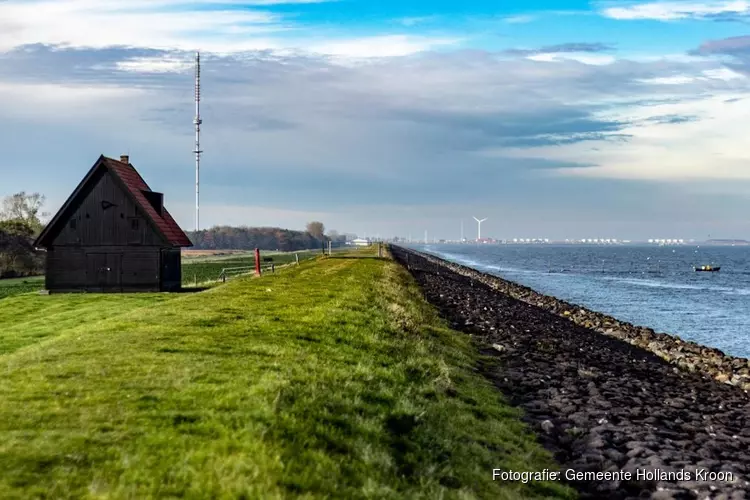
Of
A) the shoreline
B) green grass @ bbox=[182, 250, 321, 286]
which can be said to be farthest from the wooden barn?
the shoreline

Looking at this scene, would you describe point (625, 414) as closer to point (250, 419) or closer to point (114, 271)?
point (250, 419)

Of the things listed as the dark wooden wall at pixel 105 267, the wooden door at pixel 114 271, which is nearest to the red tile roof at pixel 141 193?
the dark wooden wall at pixel 105 267

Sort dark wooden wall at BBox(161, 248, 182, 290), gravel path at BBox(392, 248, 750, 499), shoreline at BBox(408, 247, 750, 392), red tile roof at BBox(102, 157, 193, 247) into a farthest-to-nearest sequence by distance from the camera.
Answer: dark wooden wall at BBox(161, 248, 182, 290) < red tile roof at BBox(102, 157, 193, 247) < shoreline at BBox(408, 247, 750, 392) < gravel path at BBox(392, 248, 750, 499)

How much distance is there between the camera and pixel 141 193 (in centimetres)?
4550

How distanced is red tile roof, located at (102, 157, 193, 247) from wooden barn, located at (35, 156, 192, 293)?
12 cm

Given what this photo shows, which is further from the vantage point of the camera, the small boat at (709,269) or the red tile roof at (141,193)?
the small boat at (709,269)

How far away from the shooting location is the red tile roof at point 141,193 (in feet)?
144

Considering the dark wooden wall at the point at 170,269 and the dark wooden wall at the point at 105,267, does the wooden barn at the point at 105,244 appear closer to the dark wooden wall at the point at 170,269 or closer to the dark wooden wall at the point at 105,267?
the dark wooden wall at the point at 105,267

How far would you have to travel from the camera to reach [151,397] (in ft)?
32.4

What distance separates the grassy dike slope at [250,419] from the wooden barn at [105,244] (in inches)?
1090

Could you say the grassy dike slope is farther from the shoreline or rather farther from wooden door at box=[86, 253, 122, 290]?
wooden door at box=[86, 253, 122, 290]

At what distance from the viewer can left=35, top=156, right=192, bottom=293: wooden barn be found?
44.0m

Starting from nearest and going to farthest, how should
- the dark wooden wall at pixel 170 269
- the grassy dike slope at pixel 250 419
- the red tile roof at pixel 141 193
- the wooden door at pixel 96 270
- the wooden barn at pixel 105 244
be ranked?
the grassy dike slope at pixel 250 419
the red tile roof at pixel 141 193
the wooden barn at pixel 105 244
the wooden door at pixel 96 270
the dark wooden wall at pixel 170 269

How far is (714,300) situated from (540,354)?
152 feet
